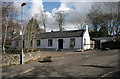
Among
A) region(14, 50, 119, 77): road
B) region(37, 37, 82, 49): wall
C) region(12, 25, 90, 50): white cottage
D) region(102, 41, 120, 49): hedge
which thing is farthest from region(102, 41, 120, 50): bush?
region(14, 50, 119, 77): road

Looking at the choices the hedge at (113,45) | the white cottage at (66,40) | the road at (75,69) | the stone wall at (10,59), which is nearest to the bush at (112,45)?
the hedge at (113,45)

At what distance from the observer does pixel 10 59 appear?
974 centimetres

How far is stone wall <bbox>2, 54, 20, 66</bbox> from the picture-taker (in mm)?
9365

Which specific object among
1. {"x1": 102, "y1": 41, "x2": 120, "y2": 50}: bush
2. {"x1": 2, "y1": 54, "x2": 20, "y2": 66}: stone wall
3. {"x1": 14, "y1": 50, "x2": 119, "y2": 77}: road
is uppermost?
{"x1": 102, "y1": 41, "x2": 120, "y2": 50}: bush

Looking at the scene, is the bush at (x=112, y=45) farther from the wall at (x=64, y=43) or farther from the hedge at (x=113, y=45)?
the wall at (x=64, y=43)

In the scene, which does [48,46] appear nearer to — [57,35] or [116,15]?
[57,35]

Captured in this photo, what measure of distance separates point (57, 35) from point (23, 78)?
18.5 metres

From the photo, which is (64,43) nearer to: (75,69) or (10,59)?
(10,59)

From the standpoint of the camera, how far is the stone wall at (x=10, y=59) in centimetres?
936

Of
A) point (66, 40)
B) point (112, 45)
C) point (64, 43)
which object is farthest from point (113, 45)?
point (64, 43)

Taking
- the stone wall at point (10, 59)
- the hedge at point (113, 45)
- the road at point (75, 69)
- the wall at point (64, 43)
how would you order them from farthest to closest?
the wall at point (64, 43) < the hedge at point (113, 45) < the stone wall at point (10, 59) < the road at point (75, 69)

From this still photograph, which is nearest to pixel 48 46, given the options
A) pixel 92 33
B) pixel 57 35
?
pixel 57 35

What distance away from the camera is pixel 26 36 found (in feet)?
46.7

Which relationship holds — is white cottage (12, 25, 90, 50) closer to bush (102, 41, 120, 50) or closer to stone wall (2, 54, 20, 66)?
bush (102, 41, 120, 50)
